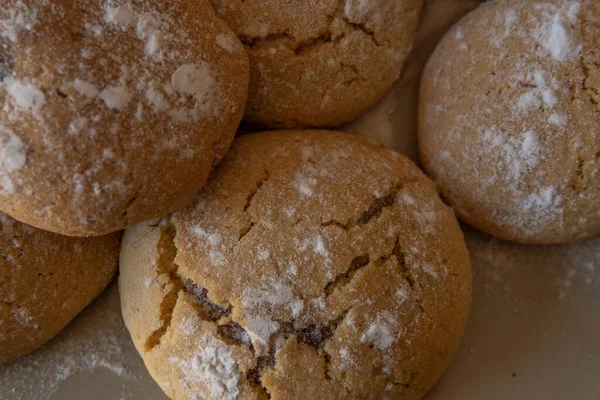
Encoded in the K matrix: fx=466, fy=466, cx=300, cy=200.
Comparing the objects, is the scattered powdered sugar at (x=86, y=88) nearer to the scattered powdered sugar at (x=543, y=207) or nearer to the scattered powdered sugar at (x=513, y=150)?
the scattered powdered sugar at (x=513, y=150)

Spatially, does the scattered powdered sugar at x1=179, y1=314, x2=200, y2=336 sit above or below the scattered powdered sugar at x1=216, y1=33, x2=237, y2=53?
below

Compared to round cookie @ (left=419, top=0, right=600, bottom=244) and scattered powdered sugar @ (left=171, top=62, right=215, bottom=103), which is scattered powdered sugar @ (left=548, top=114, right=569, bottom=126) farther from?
scattered powdered sugar @ (left=171, top=62, right=215, bottom=103)

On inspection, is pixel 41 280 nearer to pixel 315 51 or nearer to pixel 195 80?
pixel 195 80

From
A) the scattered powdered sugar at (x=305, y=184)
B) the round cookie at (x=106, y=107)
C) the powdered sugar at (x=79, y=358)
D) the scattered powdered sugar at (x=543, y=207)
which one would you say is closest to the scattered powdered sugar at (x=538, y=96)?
the scattered powdered sugar at (x=543, y=207)

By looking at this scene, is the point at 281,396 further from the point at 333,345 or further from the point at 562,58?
the point at 562,58

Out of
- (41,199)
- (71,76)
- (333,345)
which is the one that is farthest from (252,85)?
(333,345)

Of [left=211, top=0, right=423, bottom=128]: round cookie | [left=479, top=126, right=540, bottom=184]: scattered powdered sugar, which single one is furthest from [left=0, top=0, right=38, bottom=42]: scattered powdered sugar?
[left=479, top=126, right=540, bottom=184]: scattered powdered sugar

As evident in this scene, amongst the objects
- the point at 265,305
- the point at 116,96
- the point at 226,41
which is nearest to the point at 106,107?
the point at 116,96
